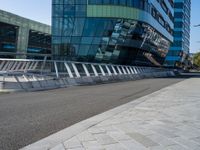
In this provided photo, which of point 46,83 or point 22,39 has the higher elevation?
point 22,39

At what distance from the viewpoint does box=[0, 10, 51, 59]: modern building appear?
66938 millimetres

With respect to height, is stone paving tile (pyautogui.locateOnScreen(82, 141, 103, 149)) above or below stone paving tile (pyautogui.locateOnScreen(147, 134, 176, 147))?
below

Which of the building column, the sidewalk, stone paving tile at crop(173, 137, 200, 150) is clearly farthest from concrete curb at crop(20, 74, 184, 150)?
the building column

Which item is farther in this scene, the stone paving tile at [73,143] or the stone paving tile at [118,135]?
the stone paving tile at [118,135]

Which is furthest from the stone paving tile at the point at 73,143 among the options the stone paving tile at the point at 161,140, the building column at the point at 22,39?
the building column at the point at 22,39

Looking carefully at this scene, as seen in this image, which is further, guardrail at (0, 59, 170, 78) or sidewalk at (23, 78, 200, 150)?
guardrail at (0, 59, 170, 78)

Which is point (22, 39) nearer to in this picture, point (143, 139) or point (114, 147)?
point (143, 139)

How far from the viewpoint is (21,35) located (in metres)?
72.6

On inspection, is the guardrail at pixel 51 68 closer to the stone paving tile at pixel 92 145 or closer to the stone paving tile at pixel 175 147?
the stone paving tile at pixel 92 145

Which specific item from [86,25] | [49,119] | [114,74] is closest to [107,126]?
A: [49,119]

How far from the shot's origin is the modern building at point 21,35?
220ft

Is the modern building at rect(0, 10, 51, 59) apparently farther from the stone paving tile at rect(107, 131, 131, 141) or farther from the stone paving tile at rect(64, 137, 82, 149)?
the stone paving tile at rect(64, 137, 82, 149)

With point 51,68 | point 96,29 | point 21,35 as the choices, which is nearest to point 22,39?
point 21,35

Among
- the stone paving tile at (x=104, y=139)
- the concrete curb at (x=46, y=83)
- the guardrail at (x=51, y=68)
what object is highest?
the guardrail at (x=51, y=68)
